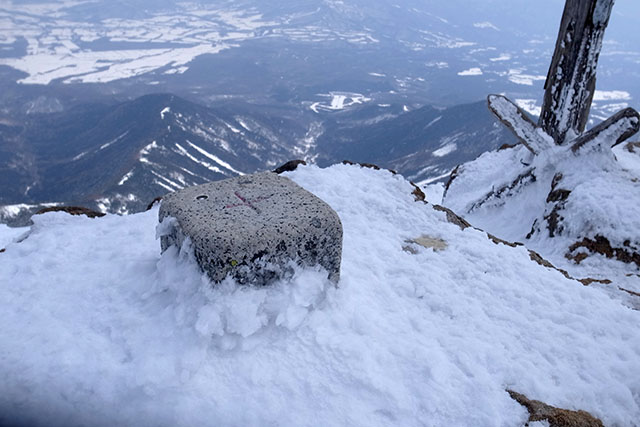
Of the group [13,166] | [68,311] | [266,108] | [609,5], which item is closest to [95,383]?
[68,311]

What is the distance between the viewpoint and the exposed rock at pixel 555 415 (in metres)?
3.43

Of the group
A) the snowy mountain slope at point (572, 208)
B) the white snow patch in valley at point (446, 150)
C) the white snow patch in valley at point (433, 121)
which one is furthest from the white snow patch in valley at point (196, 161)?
the snowy mountain slope at point (572, 208)

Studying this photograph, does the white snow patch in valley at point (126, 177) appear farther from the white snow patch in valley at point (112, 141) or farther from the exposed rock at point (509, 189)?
the exposed rock at point (509, 189)

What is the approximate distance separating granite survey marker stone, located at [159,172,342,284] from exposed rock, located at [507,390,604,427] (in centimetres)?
215

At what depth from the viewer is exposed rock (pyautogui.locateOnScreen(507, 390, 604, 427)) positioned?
343 cm

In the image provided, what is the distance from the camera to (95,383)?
3271 mm

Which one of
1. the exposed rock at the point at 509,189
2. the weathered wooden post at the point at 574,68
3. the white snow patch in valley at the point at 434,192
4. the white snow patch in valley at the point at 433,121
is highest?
the weathered wooden post at the point at 574,68

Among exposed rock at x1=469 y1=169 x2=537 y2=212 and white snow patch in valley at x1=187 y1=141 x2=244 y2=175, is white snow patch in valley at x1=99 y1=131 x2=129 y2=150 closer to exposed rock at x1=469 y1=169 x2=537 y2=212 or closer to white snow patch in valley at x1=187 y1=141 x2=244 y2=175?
white snow patch in valley at x1=187 y1=141 x2=244 y2=175

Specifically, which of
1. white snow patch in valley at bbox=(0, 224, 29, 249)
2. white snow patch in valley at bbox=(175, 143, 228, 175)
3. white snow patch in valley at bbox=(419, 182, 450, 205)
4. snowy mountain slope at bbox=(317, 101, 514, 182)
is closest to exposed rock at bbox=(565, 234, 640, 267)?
white snow patch in valley at bbox=(419, 182, 450, 205)

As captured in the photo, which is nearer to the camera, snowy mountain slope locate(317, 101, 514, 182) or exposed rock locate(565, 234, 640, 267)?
exposed rock locate(565, 234, 640, 267)

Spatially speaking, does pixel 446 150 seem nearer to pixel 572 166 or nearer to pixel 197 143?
pixel 197 143

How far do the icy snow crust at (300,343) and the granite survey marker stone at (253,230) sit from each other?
184 millimetres

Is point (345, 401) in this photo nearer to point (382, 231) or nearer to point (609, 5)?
point (382, 231)

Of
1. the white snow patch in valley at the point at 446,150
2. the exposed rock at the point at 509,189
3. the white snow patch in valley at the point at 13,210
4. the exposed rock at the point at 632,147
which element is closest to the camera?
the exposed rock at the point at 509,189
